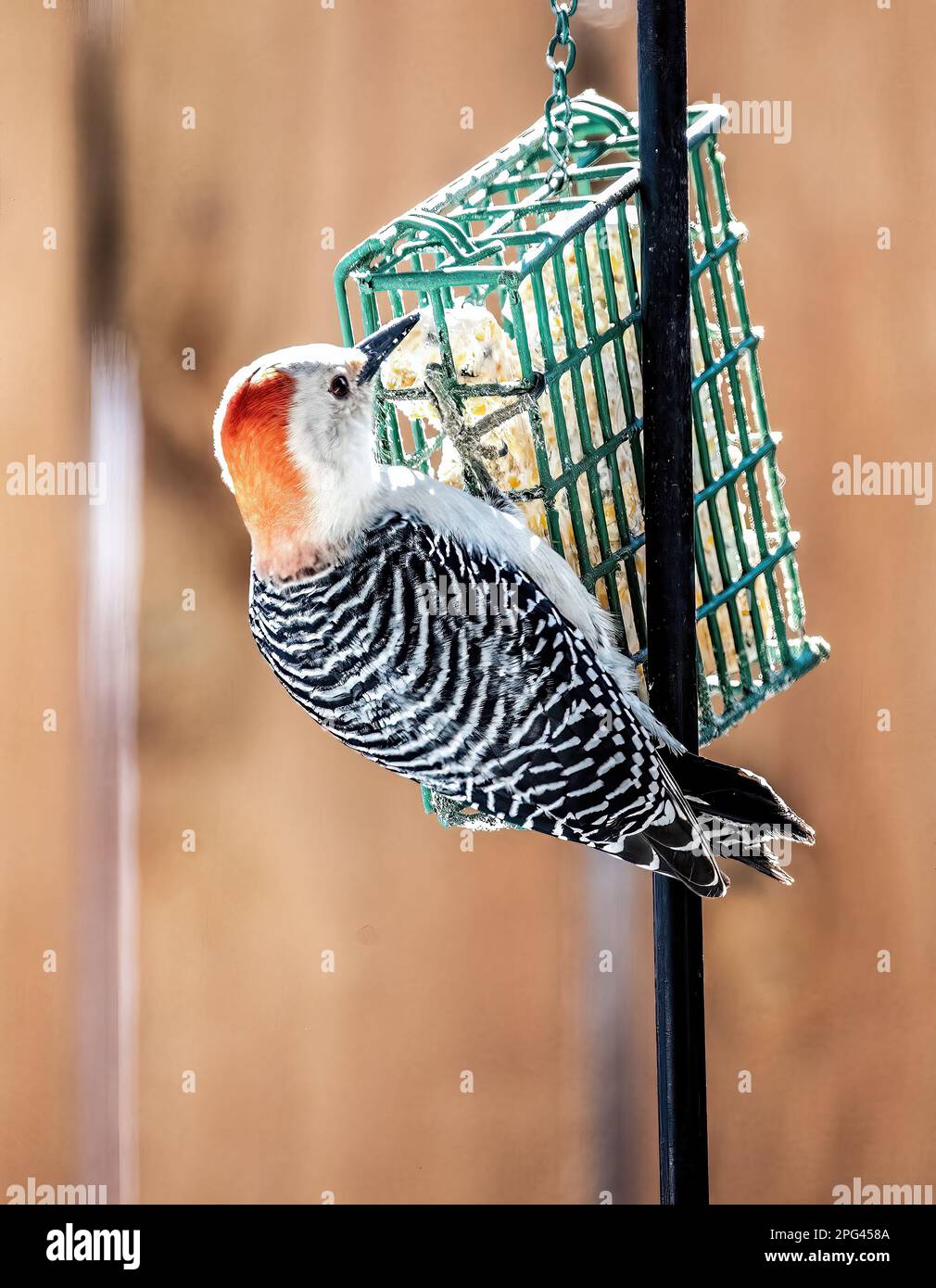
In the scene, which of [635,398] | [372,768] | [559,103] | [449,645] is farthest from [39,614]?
[559,103]

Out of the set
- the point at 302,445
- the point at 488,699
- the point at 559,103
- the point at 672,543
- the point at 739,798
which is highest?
the point at 559,103

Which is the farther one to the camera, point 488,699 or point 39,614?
point 39,614

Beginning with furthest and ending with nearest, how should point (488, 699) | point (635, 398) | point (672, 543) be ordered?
point (635, 398), point (488, 699), point (672, 543)

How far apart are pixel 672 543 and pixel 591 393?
335 millimetres

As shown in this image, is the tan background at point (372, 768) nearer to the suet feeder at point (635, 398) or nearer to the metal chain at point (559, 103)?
the suet feeder at point (635, 398)

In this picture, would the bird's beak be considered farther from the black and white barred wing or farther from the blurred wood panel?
the blurred wood panel

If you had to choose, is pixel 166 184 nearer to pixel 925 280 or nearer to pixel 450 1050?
pixel 925 280

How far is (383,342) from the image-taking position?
1.38 m

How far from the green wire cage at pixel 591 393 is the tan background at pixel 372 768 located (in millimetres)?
724

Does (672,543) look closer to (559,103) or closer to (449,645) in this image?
(449,645)

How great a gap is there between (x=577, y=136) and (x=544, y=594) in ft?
2.33

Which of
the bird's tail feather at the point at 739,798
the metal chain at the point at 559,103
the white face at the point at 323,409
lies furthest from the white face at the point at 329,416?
the bird's tail feather at the point at 739,798

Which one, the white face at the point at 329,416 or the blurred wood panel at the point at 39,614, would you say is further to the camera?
the blurred wood panel at the point at 39,614

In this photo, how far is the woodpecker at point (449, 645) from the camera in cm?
136
